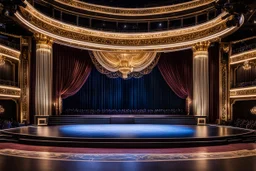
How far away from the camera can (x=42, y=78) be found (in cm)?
1276

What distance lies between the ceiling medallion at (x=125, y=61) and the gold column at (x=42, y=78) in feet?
11.2

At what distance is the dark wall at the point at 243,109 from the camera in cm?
1374

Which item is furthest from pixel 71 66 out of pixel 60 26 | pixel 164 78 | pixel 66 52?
pixel 164 78

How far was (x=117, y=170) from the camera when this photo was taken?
16.0 feet

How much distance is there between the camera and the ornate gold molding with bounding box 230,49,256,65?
12673 mm

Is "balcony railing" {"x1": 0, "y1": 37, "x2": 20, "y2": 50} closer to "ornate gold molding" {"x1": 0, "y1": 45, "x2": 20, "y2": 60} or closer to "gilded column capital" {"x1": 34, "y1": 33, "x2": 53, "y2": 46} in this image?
"ornate gold molding" {"x1": 0, "y1": 45, "x2": 20, "y2": 60}

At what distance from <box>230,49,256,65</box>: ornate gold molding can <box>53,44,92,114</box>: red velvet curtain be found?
723 centimetres

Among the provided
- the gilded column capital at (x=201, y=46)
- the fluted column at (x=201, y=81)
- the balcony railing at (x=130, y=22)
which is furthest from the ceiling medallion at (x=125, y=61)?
the fluted column at (x=201, y=81)

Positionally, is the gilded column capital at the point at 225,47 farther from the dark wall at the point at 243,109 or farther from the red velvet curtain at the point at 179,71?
the dark wall at the point at 243,109

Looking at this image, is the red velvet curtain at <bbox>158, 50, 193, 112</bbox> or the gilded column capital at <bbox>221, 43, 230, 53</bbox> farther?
the red velvet curtain at <bbox>158, 50, 193, 112</bbox>

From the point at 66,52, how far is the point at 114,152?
9192 mm

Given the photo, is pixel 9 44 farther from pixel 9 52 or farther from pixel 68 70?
pixel 68 70

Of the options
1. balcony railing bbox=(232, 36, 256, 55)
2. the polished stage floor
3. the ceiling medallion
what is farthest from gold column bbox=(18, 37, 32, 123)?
balcony railing bbox=(232, 36, 256, 55)

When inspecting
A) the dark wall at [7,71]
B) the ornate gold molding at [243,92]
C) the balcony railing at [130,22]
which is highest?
the balcony railing at [130,22]
